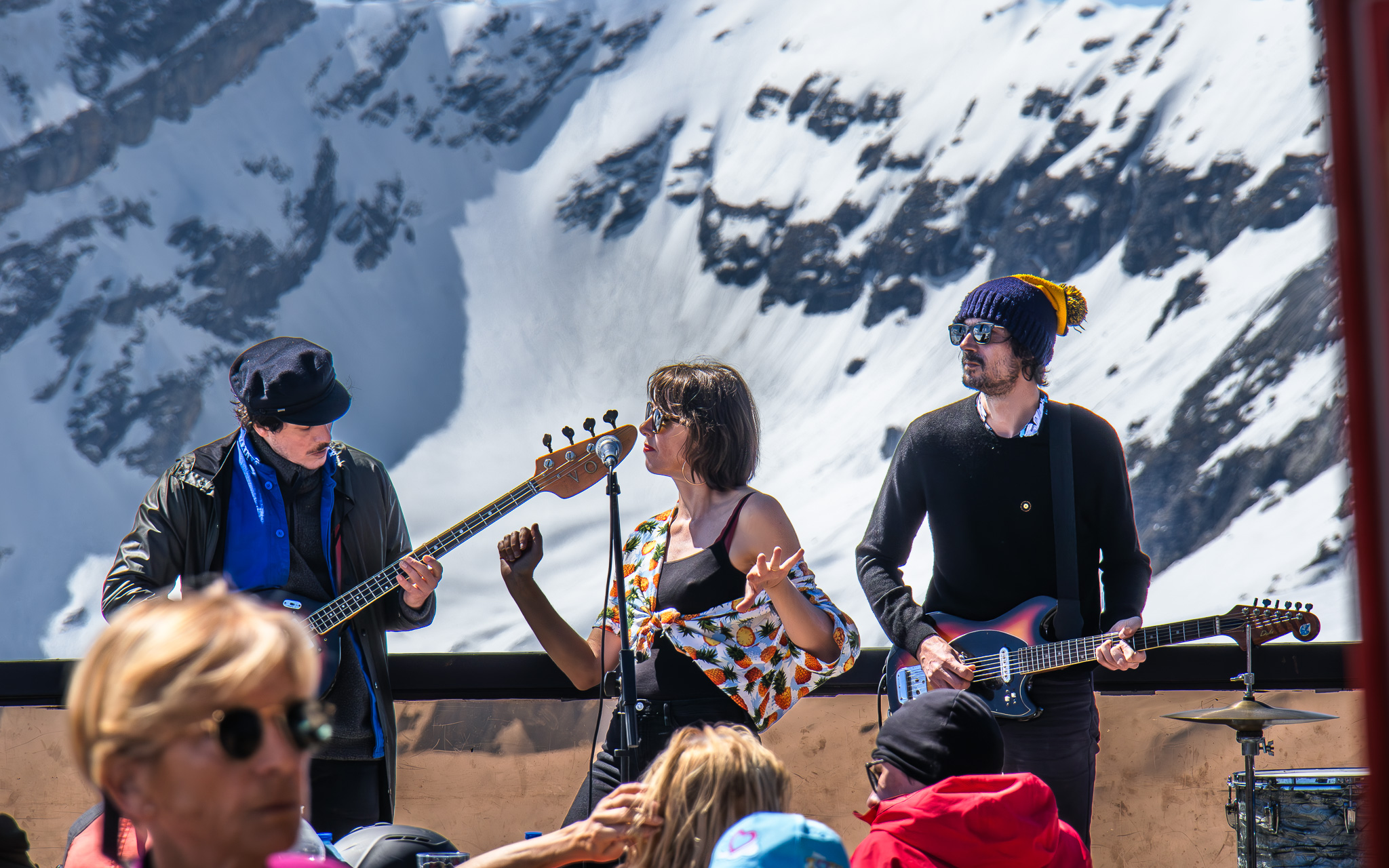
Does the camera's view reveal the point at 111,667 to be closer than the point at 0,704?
Yes

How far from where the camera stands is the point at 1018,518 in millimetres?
3652

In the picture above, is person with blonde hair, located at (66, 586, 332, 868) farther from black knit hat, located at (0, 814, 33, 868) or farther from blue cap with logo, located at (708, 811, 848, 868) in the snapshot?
black knit hat, located at (0, 814, 33, 868)

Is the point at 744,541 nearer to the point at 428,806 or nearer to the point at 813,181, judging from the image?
the point at 428,806

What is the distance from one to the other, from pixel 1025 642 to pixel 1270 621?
775mm

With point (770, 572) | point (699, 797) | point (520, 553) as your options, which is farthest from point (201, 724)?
point (520, 553)

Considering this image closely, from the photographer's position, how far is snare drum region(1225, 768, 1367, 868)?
12.7ft

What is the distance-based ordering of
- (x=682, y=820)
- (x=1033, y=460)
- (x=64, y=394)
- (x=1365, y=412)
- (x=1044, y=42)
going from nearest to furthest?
1. (x=1365, y=412)
2. (x=682, y=820)
3. (x=1033, y=460)
4. (x=64, y=394)
5. (x=1044, y=42)

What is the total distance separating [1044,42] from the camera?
2771 inches

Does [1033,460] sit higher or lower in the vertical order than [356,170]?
lower


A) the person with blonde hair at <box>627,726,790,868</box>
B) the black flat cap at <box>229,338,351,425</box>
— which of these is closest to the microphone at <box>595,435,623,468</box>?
the black flat cap at <box>229,338,351,425</box>

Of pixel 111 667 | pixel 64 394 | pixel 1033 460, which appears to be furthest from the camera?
pixel 64 394

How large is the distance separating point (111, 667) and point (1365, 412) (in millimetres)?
1156

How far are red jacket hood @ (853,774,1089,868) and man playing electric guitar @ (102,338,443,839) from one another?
180 centimetres

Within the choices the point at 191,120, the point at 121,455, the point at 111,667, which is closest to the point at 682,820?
the point at 111,667
